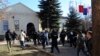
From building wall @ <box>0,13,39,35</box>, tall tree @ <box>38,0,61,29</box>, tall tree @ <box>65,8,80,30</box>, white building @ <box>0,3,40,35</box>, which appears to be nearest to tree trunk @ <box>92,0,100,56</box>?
white building @ <box>0,3,40,35</box>

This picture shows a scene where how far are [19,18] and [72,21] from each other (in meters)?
9.85

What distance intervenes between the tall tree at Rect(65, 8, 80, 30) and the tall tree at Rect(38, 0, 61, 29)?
87.8 inches

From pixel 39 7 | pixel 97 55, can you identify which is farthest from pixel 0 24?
pixel 97 55

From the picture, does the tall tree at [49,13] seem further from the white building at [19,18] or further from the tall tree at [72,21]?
the tall tree at [72,21]

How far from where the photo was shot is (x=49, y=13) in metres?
52.3

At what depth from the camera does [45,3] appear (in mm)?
53156

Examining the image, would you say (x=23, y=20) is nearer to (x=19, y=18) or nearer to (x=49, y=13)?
(x=19, y=18)

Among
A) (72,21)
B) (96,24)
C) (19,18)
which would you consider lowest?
(96,24)

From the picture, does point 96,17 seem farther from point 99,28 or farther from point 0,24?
point 0,24

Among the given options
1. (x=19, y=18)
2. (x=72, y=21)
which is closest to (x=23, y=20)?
(x=19, y=18)

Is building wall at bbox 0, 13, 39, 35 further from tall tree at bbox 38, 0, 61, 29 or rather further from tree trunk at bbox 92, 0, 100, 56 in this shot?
tree trunk at bbox 92, 0, 100, 56

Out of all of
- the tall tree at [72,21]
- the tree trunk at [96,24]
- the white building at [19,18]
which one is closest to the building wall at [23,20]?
the white building at [19,18]

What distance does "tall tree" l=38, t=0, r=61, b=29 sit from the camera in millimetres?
52125

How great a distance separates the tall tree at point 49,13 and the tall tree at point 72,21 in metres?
2.23
